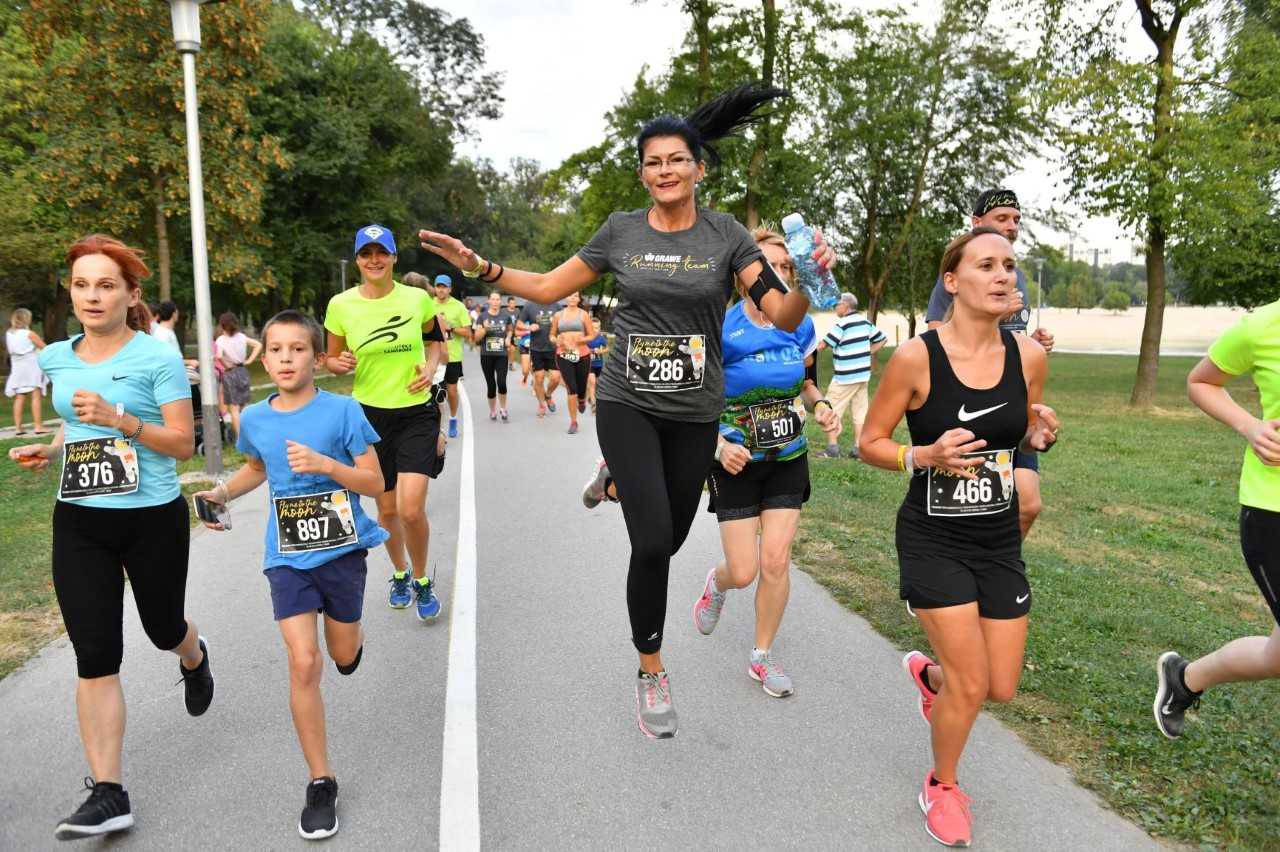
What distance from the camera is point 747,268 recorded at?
3.56 metres

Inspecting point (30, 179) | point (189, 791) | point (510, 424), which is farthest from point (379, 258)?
point (30, 179)

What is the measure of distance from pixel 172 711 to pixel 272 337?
1933 mm

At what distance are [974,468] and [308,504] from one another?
2.42m

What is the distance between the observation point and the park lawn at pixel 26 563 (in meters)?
5.07

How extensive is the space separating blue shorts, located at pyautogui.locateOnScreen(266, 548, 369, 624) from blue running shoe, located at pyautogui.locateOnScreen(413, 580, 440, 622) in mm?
1777

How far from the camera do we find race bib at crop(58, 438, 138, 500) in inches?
125

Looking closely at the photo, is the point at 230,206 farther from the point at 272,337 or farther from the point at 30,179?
the point at 272,337

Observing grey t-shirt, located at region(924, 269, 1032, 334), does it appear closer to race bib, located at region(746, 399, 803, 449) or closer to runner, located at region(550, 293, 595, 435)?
race bib, located at region(746, 399, 803, 449)

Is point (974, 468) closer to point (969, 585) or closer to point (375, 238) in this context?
point (969, 585)

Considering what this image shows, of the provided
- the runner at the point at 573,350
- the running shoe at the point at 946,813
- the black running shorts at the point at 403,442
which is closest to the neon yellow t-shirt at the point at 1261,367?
the running shoe at the point at 946,813

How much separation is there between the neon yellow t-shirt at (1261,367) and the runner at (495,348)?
41.1 feet

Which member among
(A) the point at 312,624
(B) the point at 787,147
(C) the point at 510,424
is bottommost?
(C) the point at 510,424

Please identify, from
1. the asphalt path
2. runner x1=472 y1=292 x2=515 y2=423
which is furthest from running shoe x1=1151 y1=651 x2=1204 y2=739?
runner x1=472 y1=292 x2=515 y2=423

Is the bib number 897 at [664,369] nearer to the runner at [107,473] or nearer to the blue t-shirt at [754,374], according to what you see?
the blue t-shirt at [754,374]
